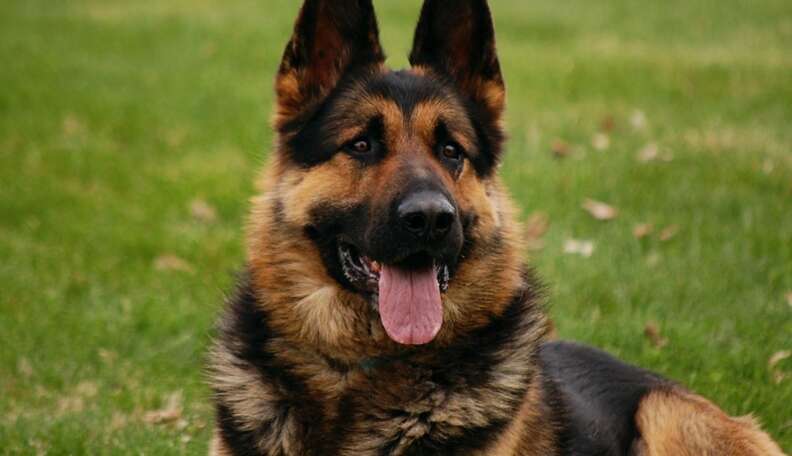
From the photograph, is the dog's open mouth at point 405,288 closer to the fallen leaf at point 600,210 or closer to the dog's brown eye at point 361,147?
the dog's brown eye at point 361,147

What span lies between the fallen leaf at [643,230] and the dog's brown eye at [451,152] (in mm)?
4190

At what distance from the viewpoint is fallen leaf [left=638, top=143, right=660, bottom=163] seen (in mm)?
10148

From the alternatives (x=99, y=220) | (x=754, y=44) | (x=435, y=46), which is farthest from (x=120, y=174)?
(x=754, y=44)

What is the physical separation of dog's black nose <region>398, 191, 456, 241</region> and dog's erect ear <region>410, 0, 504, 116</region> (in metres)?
0.89

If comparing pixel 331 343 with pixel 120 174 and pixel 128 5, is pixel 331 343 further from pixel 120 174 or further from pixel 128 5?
pixel 128 5

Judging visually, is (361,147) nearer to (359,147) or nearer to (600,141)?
(359,147)

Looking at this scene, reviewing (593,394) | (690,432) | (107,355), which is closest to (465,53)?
(593,394)

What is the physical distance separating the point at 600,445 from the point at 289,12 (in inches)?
548

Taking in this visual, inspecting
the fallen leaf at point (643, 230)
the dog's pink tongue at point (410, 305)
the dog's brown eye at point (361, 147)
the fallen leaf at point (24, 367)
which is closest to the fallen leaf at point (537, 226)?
the fallen leaf at point (643, 230)

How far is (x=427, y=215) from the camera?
4055 millimetres

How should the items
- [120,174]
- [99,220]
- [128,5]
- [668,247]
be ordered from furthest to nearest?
[128,5] → [120,174] → [99,220] → [668,247]

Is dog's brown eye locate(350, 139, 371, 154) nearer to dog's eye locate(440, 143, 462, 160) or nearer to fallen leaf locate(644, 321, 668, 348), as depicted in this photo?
dog's eye locate(440, 143, 462, 160)

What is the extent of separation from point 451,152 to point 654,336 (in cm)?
276

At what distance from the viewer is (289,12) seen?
17578 millimetres
